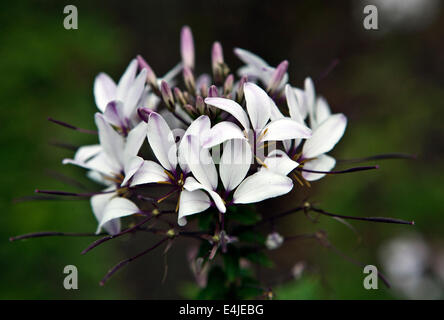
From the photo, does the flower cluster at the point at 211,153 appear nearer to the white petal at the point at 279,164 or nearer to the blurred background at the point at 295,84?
the white petal at the point at 279,164

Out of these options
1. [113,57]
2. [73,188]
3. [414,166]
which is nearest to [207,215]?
[73,188]

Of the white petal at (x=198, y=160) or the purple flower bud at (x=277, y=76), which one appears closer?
the white petal at (x=198, y=160)

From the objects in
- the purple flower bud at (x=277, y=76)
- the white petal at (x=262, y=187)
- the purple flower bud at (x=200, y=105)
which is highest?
the purple flower bud at (x=277, y=76)

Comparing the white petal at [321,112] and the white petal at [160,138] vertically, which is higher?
the white petal at [321,112]

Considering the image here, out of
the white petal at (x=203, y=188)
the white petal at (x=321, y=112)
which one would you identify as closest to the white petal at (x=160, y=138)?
the white petal at (x=203, y=188)
